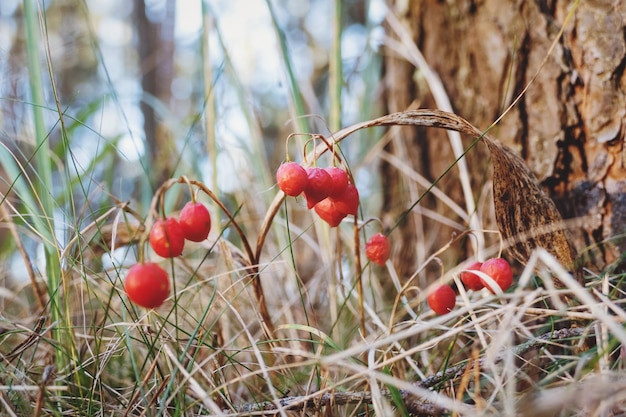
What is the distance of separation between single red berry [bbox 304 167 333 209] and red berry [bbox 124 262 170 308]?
31 centimetres

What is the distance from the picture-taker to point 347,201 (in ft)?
3.37

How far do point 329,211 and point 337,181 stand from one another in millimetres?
88

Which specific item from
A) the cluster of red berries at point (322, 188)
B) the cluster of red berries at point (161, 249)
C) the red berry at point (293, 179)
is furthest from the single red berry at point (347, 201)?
the cluster of red berries at point (161, 249)

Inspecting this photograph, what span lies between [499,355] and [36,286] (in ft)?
3.75

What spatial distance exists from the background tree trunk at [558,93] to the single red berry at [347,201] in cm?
42

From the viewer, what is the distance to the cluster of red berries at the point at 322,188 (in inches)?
36.9

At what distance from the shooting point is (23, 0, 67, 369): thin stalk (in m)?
1.25

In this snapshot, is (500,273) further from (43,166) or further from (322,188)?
(43,166)

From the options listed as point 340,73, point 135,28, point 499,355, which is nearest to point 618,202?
point 499,355

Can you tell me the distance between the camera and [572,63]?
1465mm

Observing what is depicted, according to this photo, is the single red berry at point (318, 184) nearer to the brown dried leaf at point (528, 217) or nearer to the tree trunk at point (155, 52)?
the brown dried leaf at point (528, 217)

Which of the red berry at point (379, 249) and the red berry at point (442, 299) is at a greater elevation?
the red berry at point (379, 249)

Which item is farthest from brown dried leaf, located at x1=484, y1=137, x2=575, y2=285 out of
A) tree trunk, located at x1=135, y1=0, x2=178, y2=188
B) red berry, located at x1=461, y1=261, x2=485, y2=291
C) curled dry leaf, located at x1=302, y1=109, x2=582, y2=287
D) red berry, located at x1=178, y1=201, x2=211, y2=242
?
tree trunk, located at x1=135, y1=0, x2=178, y2=188

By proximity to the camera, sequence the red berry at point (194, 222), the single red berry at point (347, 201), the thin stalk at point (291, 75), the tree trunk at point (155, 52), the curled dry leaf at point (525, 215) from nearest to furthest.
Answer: the red berry at point (194, 222)
the single red berry at point (347, 201)
the curled dry leaf at point (525, 215)
the thin stalk at point (291, 75)
the tree trunk at point (155, 52)
